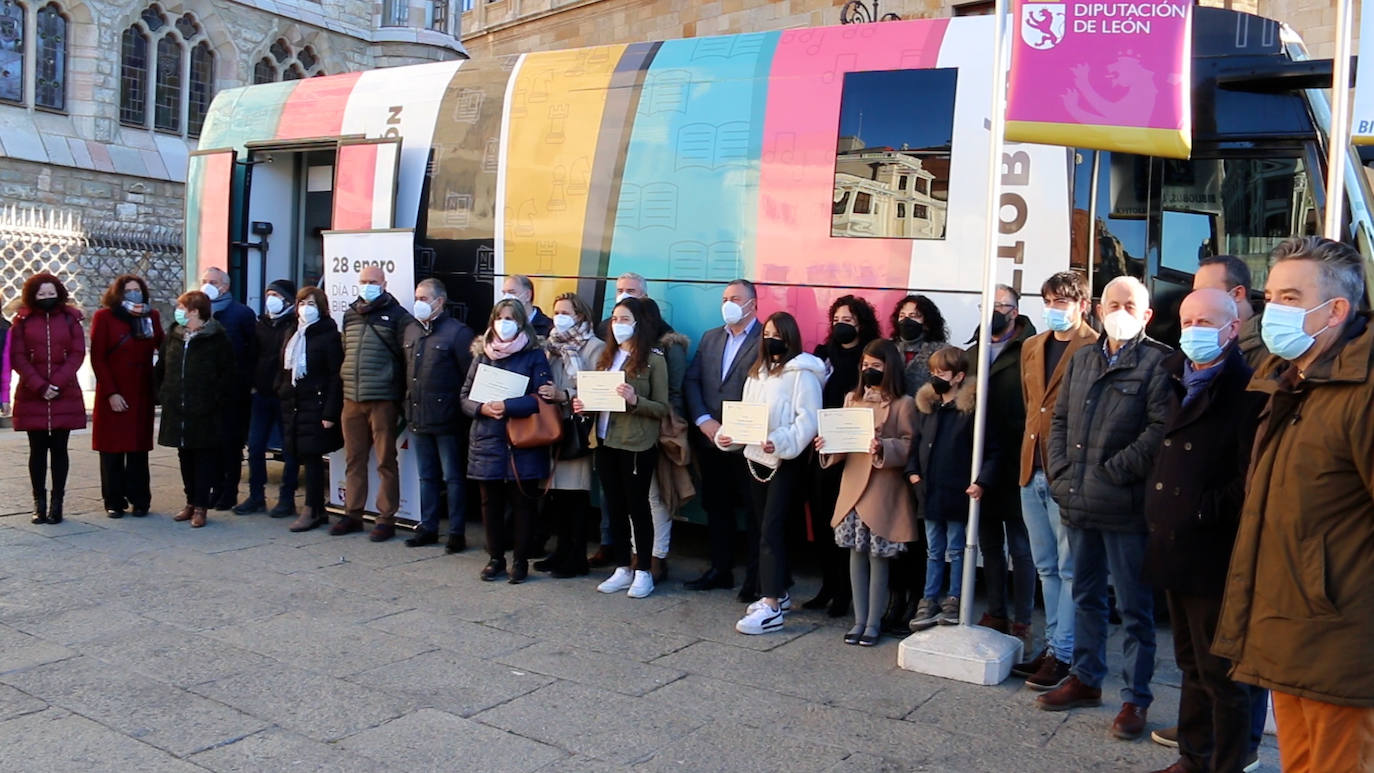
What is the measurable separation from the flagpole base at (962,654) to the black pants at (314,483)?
478 cm

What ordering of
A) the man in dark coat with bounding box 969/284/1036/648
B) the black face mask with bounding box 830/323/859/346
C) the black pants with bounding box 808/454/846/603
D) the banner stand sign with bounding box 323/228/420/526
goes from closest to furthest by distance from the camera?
the man in dark coat with bounding box 969/284/1036/648
the black face mask with bounding box 830/323/859/346
the black pants with bounding box 808/454/846/603
the banner stand sign with bounding box 323/228/420/526

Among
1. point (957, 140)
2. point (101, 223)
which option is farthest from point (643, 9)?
point (957, 140)

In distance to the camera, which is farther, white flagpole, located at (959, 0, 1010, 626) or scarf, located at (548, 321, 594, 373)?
scarf, located at (548, 321, 594, 373)

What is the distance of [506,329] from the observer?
280 inches

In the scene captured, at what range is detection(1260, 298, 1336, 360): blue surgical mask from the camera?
3221mm

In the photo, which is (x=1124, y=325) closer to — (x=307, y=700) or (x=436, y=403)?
(x=307, y=700)

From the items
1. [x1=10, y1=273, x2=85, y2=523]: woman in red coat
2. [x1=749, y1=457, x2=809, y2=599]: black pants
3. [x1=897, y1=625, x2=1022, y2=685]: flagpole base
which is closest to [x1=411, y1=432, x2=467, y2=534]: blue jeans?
[x1=749, y1=457, x2=809, y2=599]: black pants

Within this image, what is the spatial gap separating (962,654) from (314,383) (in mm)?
5228

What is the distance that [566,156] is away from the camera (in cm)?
797

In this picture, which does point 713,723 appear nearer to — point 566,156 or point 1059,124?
point 1059,124

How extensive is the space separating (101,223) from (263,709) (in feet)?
73.9

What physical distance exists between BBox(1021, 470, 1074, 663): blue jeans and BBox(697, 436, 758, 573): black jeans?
207 centimetres

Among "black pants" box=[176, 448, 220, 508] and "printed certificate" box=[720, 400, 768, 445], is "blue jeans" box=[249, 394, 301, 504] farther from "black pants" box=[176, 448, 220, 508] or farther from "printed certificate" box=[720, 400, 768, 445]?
"printed certificate" box=[720, 400, 768, 445]

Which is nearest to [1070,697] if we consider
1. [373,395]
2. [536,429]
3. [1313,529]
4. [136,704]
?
[1313,529]
